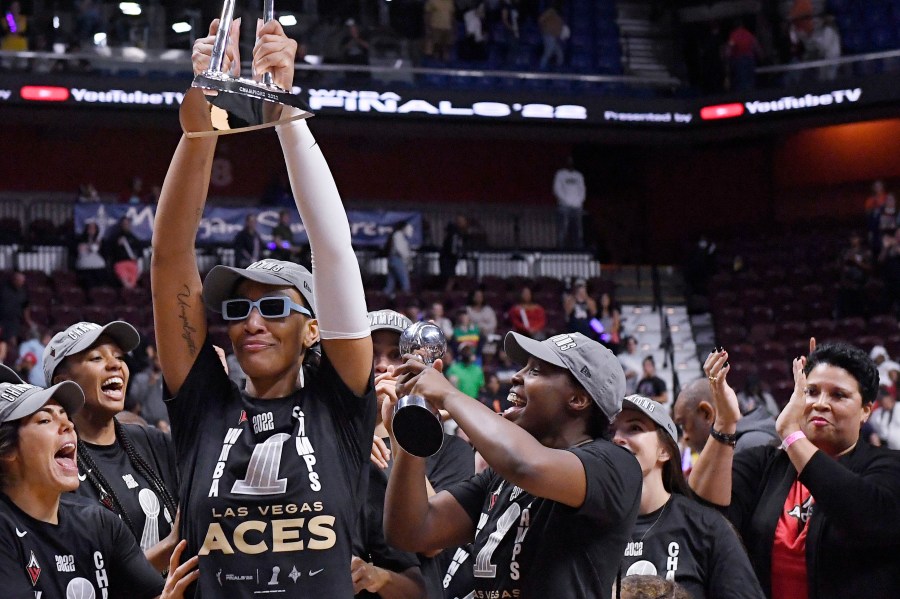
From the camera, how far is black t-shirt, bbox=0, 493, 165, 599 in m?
3.29

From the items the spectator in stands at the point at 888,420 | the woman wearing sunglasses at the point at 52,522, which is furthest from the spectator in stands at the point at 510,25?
the woman wearing sunglasses at the point at 52,522

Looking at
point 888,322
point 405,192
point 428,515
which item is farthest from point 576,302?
point 428,515

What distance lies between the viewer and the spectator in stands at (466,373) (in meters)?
13.4

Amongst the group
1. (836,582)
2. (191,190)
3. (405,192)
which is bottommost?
(836,582)

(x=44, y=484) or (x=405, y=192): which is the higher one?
(x=405, y=192)

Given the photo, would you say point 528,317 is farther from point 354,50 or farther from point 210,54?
point 210,54

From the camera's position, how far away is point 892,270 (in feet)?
54.5

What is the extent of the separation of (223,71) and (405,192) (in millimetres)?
18833

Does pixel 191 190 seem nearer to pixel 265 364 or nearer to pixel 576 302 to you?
pixel 265 364

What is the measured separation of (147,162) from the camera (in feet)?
66.0

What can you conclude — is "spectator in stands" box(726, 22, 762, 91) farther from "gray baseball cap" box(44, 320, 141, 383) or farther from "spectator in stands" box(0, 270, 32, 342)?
"gray baseball cap" box(44, 320, 141, 383)

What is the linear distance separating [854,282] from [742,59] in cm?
413

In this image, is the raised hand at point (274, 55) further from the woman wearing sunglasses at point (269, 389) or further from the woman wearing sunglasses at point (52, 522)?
the woman wearing sunglasses at point (52, 522)

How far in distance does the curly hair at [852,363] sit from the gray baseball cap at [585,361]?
1.26 m
